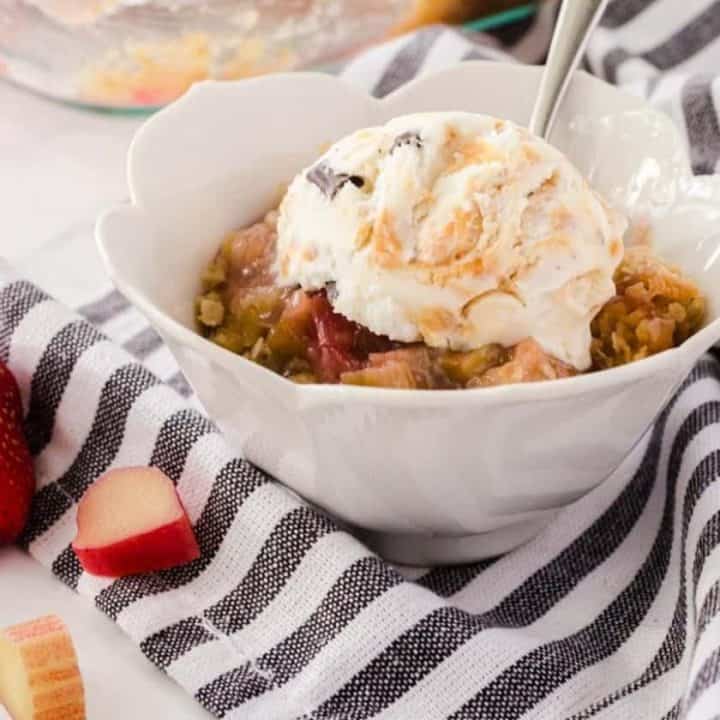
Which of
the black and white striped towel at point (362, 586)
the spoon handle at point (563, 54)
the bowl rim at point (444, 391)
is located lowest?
the black and white striped towel at point (362, 586)

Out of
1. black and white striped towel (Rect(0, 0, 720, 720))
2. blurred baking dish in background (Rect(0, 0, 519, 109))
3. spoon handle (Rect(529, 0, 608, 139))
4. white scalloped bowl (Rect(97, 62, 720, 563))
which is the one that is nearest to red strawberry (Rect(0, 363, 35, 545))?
black and white striped towel (Rect(0, 0, 720, 720))

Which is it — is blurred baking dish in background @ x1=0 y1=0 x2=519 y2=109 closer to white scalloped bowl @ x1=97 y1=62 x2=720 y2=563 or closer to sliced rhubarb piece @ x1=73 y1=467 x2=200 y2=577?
white scalloped bowl @ x1=97 y1=62 x2=720 y2=563

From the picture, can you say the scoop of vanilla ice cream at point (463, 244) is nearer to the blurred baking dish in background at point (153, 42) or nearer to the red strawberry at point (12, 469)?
the red strawberry at point (12, 469)

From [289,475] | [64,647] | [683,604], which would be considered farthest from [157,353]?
[683,604]

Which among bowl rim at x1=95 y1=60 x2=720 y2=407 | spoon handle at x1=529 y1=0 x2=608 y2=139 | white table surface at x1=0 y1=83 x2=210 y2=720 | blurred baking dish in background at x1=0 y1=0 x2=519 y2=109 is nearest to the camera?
bowl rim at x1=95 y1=60 x2=720 y2=407

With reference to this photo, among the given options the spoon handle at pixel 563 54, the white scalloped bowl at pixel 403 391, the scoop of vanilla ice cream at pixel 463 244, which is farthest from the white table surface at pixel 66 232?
the spoon handle at pixel 563 54
